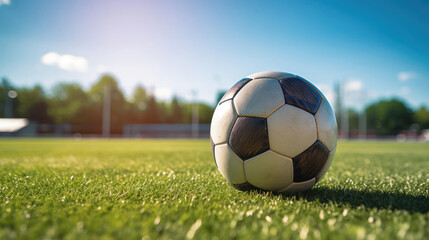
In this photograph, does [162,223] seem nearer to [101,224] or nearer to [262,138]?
[101,224]

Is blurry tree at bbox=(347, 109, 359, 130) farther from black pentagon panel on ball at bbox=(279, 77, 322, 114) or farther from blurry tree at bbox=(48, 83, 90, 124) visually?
black pentagon panel on ball at bbox=(279, 77, 322, 114)

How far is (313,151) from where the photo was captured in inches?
103

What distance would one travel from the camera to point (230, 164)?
2729mm

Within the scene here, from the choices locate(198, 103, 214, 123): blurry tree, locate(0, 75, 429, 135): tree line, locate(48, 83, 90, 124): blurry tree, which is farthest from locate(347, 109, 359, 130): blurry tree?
locate(48, 83, 90, 124): blurry tree

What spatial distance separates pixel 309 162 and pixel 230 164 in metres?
0.76

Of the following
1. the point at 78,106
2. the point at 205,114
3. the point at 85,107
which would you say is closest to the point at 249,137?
the point at 85,107

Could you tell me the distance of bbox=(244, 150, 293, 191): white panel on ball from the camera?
2541 millimetres

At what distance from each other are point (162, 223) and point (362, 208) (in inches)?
63.1

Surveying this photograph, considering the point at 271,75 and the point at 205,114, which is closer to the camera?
the point at 271,75

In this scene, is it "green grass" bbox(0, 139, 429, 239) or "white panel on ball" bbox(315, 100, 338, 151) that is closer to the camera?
"green grass" bbox(0, 139, 429, 239)

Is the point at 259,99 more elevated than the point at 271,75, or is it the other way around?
the point at 271,75

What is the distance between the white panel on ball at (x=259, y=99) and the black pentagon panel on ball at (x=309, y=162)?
0.51 meters

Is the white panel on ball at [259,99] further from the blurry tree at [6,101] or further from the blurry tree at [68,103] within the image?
the blurry tree at [6,101]

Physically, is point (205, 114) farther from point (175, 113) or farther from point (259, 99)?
point (259, 99)
